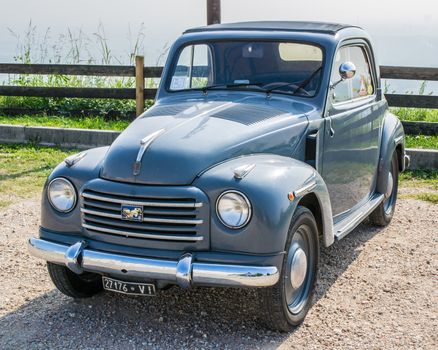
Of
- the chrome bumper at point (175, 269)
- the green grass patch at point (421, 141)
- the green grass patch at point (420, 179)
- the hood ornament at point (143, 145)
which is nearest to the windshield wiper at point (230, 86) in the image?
the hood ornament at point (143, 145)

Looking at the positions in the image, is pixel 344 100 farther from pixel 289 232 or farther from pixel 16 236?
pixel 16 236

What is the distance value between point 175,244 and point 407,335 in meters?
1.56

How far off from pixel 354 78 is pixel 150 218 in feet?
8.50

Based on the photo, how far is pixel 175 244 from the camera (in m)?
3.90

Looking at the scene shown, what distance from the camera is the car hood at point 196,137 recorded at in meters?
4.00

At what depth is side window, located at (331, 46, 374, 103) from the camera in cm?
530

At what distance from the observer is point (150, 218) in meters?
3.92

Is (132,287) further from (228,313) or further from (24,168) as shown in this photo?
(24,168)

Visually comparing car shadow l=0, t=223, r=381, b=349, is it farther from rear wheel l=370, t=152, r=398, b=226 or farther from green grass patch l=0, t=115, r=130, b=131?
green grass patch l=0, t=115, r=130, b=131

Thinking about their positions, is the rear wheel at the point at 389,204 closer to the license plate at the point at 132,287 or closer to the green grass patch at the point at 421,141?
the green grass patch at the point at 421,141

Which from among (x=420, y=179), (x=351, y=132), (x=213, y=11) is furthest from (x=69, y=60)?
(x=351, y=132)

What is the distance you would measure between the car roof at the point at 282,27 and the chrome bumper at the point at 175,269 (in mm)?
2311

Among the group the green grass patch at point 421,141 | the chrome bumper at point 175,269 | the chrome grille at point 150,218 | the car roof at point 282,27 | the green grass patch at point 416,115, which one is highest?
the car roof at point 282,27

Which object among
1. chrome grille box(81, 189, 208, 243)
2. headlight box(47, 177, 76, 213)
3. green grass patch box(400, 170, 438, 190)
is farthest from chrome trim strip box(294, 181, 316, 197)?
green grass patch box(400, 170, 438, 190)
